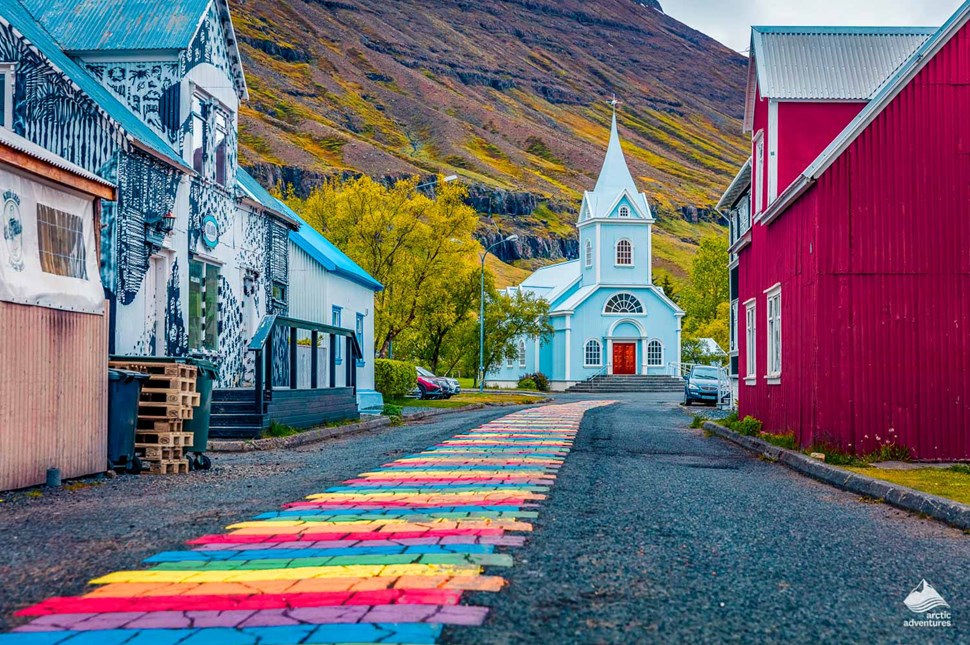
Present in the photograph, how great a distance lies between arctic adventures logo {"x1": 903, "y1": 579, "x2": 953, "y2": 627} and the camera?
523cm

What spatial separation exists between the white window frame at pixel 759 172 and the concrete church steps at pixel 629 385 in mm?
40198

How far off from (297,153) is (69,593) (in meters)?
159

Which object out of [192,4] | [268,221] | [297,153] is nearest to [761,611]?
[192,4]

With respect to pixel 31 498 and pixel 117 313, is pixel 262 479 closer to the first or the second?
pixel 31 498

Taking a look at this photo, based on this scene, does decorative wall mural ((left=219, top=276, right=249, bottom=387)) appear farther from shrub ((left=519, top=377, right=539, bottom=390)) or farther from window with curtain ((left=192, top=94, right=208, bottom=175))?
shrub ((left=519, top=377, right=539, bottom=390))

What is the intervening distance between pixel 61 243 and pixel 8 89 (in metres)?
3.84

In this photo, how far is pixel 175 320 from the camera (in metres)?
17.5

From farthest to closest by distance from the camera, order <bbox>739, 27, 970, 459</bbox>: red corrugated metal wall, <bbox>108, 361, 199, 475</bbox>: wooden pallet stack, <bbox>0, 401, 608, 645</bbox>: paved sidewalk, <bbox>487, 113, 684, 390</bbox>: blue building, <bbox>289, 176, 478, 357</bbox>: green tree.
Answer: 1. <bbox>487, 113, 684, 390</bbox>: blue building
2. <bbox>289, 176, 478, 357</bbox>: green tree
3. <bbox>739, 27, 970, 459</bbox>: red corrugated metal wall
4. <bbox>108, 361, 199, 475</bbox>: wooden pallet stack
5. <bbox>0, 401, 608, 645</bbox>: paved sidewalk

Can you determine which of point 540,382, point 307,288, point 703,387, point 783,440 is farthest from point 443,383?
point 783,440

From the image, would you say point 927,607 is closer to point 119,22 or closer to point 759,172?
point 759,172

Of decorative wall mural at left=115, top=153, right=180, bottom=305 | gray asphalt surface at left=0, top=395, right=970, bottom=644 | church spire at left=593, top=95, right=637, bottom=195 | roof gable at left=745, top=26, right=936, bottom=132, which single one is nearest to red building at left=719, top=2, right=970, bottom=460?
gray asphalt surface at left=0, top=395, right=970, bottom=644

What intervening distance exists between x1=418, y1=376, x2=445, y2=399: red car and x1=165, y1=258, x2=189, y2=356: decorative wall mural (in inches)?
914

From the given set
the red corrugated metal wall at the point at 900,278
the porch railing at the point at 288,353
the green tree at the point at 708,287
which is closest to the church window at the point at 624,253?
the green tree at the point at 708,287

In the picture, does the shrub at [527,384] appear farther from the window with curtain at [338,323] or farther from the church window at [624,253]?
the window with curtain at [338,323]
